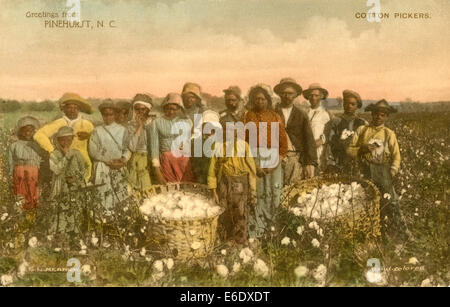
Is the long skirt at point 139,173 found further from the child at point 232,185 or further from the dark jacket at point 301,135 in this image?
the dark jacket at point 301,135

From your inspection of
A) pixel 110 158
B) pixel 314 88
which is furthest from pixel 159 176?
pixel 314 88

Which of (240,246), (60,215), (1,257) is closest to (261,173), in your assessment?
(240,246)

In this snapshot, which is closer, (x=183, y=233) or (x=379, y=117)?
(x=183, y=233)

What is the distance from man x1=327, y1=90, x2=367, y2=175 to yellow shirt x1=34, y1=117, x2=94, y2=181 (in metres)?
2.12

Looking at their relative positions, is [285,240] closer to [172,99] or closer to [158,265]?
[158,265]

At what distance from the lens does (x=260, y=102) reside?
6.05 meters

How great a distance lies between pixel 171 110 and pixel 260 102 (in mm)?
783

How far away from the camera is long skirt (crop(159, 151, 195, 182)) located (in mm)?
6062

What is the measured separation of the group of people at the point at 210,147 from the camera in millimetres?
6051

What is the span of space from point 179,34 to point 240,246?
1932 mm

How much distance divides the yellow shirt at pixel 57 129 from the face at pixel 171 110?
26.1 inches

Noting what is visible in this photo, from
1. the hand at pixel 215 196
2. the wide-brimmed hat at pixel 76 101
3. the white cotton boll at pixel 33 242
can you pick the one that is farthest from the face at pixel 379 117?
the white cotton boll at pixel 33 242
